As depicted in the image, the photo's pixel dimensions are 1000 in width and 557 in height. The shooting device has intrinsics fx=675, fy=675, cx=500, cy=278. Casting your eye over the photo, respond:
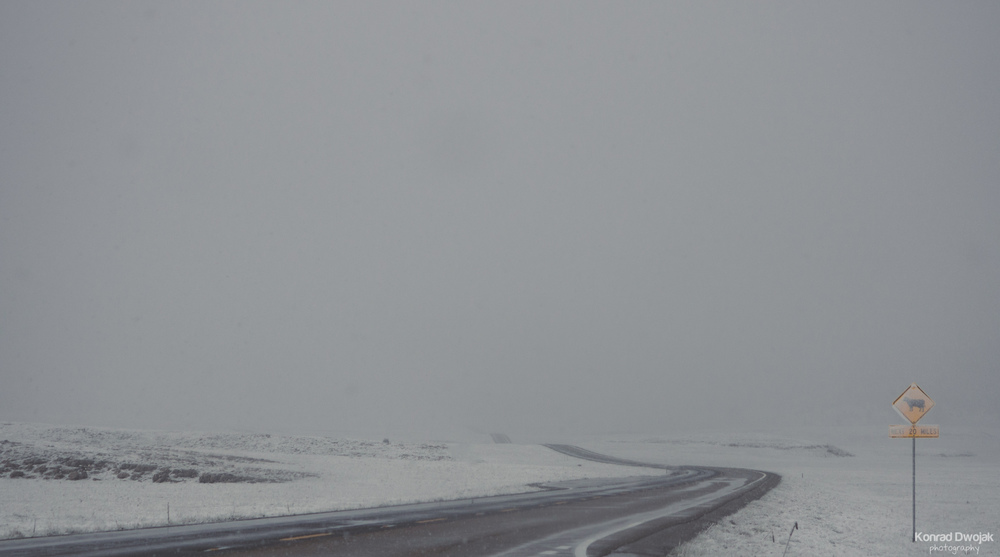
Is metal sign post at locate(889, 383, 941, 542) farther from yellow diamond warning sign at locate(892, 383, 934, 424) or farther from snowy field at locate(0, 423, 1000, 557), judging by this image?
snowy field at locate(0, 423, 1000, 557)

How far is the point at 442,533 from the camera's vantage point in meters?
15.1

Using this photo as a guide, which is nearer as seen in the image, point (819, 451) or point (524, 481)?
point (524, 481)

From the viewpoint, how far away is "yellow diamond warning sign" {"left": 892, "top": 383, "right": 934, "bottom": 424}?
16.7m

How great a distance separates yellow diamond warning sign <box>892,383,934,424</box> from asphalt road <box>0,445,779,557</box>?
566 centimetres

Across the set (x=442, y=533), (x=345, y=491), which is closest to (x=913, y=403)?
(x=442, y=533)

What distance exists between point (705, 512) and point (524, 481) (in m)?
17.6

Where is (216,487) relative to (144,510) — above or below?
below

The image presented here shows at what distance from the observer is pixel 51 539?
14.1 m

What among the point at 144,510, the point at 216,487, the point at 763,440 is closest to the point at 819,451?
the point at 763,440

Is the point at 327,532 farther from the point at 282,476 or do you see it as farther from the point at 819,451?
the point at 819,451

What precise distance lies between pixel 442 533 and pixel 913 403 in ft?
39.6

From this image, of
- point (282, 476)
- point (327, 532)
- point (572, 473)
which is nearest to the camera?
point (327, 532)

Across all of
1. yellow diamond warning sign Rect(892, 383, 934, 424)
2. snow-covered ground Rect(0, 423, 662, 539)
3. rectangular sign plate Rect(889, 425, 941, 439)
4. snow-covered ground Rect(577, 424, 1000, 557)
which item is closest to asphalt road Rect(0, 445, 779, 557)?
snow-covered ground Rect(577, 424, 1000, 557)

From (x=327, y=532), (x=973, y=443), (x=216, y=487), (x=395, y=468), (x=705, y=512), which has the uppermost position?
(x=327, y=532)
